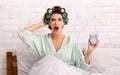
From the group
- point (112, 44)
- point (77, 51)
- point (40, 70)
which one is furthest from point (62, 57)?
point (112, 44)

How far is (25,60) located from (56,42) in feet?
0.94

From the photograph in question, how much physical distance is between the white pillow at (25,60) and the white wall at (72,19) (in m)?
0.17

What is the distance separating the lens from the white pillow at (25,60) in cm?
188

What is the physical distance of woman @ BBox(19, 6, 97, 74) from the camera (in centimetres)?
176

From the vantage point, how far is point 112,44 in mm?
2172

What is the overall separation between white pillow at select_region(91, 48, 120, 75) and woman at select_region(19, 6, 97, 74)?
0.46 ft

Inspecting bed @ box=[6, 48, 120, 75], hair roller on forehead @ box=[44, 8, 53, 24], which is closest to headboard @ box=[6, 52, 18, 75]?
bed @ box=[6, 48, 120, 75]

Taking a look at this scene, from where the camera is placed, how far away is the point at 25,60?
193 centimetres

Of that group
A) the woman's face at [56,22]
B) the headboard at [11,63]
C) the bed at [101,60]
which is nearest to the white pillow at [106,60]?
the bed at [101,60]

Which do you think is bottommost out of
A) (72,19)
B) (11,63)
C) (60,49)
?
(11,63)

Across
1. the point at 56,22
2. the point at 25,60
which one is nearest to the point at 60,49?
the point at 56,22

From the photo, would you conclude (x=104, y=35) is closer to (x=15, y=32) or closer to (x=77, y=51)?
(x=77, y=51)

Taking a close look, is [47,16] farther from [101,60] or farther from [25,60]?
[101,60]

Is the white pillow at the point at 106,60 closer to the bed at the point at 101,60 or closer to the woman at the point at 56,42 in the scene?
the bed at the point at 101,60
